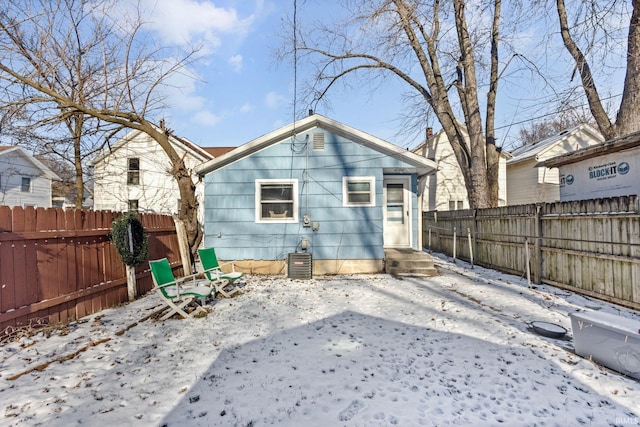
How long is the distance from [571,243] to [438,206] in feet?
40.4

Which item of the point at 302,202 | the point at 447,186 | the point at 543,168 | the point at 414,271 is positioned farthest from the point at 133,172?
the point at 543,168

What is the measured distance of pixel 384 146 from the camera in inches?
324

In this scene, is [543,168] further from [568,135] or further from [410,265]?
[410,265]

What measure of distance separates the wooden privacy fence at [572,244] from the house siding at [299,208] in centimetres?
321

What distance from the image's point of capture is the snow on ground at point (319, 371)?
2480 millimetres

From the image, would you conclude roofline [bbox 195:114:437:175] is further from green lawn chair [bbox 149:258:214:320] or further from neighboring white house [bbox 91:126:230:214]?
neighboring white house [bbox 91:126:230:214]

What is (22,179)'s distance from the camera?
22125 mm

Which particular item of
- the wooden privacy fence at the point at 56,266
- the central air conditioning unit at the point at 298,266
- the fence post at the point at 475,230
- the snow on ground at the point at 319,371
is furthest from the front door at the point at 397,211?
the wooden privacy fence at the point at 56,266

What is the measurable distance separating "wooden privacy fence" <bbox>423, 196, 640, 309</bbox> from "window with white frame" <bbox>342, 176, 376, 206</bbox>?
3.48 metres

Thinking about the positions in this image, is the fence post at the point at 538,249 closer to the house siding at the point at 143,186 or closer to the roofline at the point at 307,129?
the roofline at the point at 307,129

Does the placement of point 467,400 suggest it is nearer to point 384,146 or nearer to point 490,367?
point 490,367

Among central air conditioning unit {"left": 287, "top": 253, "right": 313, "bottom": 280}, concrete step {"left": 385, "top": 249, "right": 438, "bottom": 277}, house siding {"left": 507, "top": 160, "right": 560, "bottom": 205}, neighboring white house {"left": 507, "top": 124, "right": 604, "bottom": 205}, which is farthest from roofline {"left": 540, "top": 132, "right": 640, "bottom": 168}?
neighboring white house {"left": 507, "top": 124, "right": 604, "bottom": 205}

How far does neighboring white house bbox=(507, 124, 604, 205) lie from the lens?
16688 millimetres

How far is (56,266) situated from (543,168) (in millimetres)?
21268
